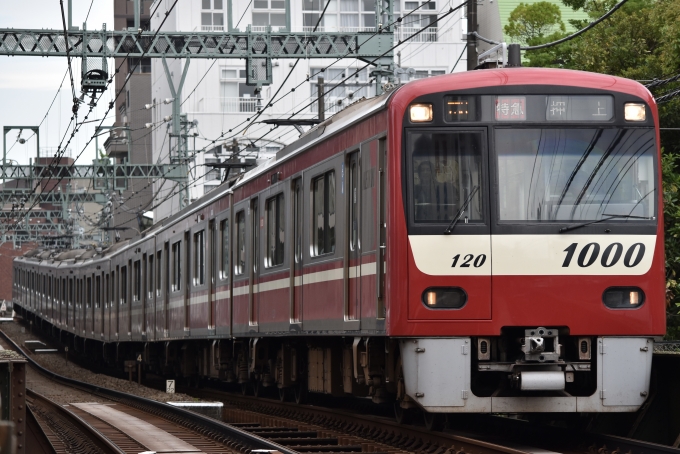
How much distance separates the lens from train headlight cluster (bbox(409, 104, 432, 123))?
10.00 metres

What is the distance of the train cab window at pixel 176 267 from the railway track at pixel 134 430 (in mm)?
2044

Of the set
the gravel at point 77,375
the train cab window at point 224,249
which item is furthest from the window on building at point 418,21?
the train cab window at point 224,249

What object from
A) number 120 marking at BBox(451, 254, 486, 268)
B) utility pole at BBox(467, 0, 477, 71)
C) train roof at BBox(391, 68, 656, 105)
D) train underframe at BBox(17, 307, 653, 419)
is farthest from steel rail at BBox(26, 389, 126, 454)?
utility pole at BBox(467, 0, 477, 71)

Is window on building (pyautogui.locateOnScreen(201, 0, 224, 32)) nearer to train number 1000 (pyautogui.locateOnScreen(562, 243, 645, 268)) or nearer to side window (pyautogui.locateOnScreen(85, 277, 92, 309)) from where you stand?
side window (pyautogui.locateOnScreen(85, 277, 92, 309))

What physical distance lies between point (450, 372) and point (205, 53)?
12.3 m

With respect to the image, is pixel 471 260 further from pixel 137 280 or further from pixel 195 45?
pixel 137 280

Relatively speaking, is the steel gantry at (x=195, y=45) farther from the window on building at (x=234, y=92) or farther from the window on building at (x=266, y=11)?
the window on building at (x=234, y=92)

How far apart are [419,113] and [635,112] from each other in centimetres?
177

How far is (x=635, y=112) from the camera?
10211 mm

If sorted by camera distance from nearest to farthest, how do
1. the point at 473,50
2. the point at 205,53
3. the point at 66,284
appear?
the point at 473,50 < the point at 205,53 < the point at 66,284

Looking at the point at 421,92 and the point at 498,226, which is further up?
the point at 421,92

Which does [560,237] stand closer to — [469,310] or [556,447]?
[469,310]

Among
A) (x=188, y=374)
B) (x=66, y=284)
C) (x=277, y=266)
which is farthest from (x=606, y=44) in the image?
(x=66, y=284)

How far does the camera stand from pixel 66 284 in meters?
41.8
